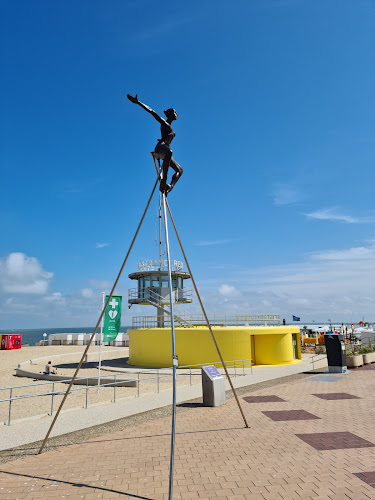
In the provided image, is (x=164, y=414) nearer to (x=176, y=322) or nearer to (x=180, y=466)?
(x=180, y=466)

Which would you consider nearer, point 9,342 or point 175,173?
point 175,173

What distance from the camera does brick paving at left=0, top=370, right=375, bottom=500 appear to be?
598 centimetres

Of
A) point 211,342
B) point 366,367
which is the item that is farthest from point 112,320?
point 366,367

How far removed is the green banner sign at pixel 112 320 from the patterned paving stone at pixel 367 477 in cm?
1415

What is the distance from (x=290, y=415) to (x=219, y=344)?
13.2 meters

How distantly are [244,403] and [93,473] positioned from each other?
7.52m

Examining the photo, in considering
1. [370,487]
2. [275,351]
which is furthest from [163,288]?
[370,487]

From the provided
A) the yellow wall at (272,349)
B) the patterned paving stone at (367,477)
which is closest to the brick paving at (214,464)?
the patterned paving stone at (367,477)

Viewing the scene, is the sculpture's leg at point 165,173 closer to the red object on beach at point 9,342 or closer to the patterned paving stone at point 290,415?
the patterned paving stone at point 290,415

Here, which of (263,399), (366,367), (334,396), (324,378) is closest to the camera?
(263,399)

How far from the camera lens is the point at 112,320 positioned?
63.5 feet

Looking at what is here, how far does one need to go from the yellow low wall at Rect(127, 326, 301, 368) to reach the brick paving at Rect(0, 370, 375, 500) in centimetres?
1311

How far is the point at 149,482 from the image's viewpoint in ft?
20.9

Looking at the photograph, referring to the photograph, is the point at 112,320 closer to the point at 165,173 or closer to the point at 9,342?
the point at 165,173
